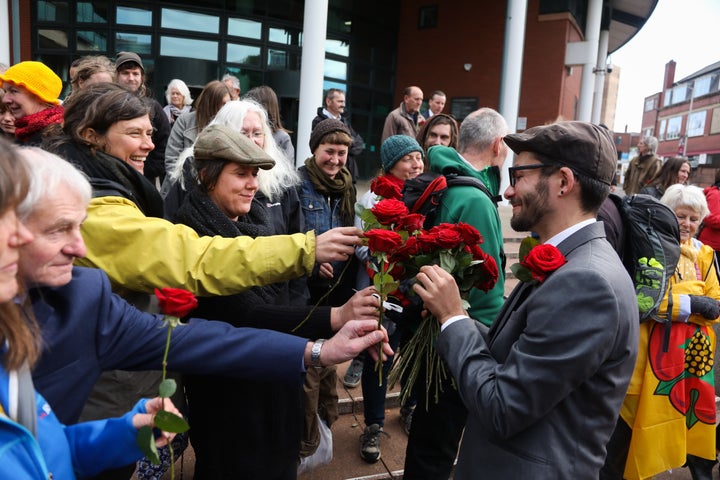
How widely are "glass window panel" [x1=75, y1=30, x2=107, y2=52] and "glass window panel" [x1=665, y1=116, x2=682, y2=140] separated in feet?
236

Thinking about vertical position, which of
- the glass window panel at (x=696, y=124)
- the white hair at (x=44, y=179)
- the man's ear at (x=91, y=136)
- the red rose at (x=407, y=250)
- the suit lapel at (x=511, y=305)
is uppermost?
the glass window panel at (x=696, y=124)

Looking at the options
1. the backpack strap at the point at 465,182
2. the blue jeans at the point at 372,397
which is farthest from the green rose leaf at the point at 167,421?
the blue jeans at the point at 372,397

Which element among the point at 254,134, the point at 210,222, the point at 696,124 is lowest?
the point at 210,222

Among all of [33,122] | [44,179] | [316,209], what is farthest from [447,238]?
[33,122]

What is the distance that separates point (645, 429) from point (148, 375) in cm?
282

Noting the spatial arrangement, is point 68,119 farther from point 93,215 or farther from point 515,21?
point 515,21

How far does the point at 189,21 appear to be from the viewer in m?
13.0

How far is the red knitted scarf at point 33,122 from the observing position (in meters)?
2.98

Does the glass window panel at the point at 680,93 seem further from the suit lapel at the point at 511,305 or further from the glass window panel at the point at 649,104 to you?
the suit lapel at the point at 511,305

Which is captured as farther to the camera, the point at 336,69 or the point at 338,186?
the point at 336,69

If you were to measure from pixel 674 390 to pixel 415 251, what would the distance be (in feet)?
7.37

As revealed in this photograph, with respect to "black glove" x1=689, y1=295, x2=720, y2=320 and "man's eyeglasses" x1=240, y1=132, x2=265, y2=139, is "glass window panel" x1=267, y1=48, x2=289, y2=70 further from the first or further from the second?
"black glove" x1=689, y1=295, x2=720, y2=320

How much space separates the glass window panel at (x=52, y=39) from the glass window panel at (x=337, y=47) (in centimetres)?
682

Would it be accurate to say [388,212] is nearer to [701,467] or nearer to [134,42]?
[701,467]
